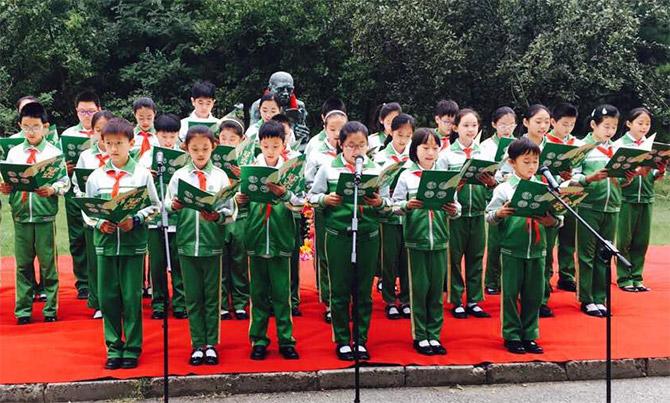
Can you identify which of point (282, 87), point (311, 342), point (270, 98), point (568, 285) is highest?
point (282, 87)

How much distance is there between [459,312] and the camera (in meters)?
6.37

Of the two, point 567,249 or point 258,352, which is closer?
point 258,352

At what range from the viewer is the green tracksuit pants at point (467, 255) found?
6480 millimetres

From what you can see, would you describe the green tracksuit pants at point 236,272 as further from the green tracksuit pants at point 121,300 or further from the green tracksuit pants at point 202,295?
the green tracksuit pants at point 121,300

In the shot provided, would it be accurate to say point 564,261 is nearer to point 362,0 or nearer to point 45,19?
point 362,0

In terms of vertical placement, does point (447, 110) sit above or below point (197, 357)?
above

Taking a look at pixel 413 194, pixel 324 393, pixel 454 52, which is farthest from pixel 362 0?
pixel 324 393

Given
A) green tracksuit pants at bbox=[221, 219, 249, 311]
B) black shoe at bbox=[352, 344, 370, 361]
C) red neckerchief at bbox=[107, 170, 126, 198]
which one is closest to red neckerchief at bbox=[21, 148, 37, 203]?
red neckerchief at bbox=[107, 170, 126, 198]

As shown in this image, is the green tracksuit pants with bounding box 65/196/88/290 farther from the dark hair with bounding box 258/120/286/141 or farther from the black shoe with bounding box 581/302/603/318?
the black shoe with bounding box 581/302/603/318

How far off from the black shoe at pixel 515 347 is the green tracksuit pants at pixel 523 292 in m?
0.03

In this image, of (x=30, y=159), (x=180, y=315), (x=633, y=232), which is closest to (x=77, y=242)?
(x=30, y=159)

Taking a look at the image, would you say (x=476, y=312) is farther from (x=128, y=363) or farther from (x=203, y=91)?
(x=203, y=91)

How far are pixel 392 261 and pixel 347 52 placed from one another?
39.3 feet

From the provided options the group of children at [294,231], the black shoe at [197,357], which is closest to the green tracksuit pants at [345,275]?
the group of children at [294,231]
